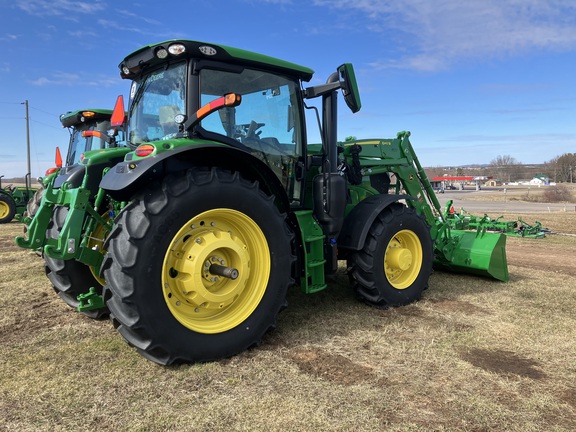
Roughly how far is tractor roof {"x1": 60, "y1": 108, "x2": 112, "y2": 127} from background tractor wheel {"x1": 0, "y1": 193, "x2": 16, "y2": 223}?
24.0 ft

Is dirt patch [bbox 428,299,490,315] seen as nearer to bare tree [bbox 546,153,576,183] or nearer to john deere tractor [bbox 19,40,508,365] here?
john deere tractor [bbox 19,40,508,365]

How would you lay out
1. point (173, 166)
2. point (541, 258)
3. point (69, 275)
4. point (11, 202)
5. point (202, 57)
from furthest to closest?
point (11, 202), point (541, 258), point (69, 275), point (202, 57), point (173, 166)

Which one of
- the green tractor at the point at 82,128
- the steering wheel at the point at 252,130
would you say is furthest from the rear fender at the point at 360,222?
the green tractor at the point at 82,128

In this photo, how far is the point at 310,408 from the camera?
8.77 ft

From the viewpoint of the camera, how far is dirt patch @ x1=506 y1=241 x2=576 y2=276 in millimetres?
7191

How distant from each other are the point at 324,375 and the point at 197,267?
3.95 feet

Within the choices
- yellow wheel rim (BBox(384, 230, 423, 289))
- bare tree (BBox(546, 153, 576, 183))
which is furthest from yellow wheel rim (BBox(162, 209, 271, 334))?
bare tree (BBox(546, 153, 576, 183))

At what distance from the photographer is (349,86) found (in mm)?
4188

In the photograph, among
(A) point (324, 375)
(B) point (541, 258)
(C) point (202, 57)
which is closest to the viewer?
(A) point (324, 375)

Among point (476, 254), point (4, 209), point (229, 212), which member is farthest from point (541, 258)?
point (4, 209)

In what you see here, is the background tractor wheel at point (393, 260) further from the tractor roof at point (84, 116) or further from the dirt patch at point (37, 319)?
the tractor roof at point (84, 116)

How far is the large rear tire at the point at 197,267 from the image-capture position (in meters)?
2.99

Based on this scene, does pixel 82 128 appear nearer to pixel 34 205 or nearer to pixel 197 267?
pixel 34 205

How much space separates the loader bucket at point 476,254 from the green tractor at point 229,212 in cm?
124
